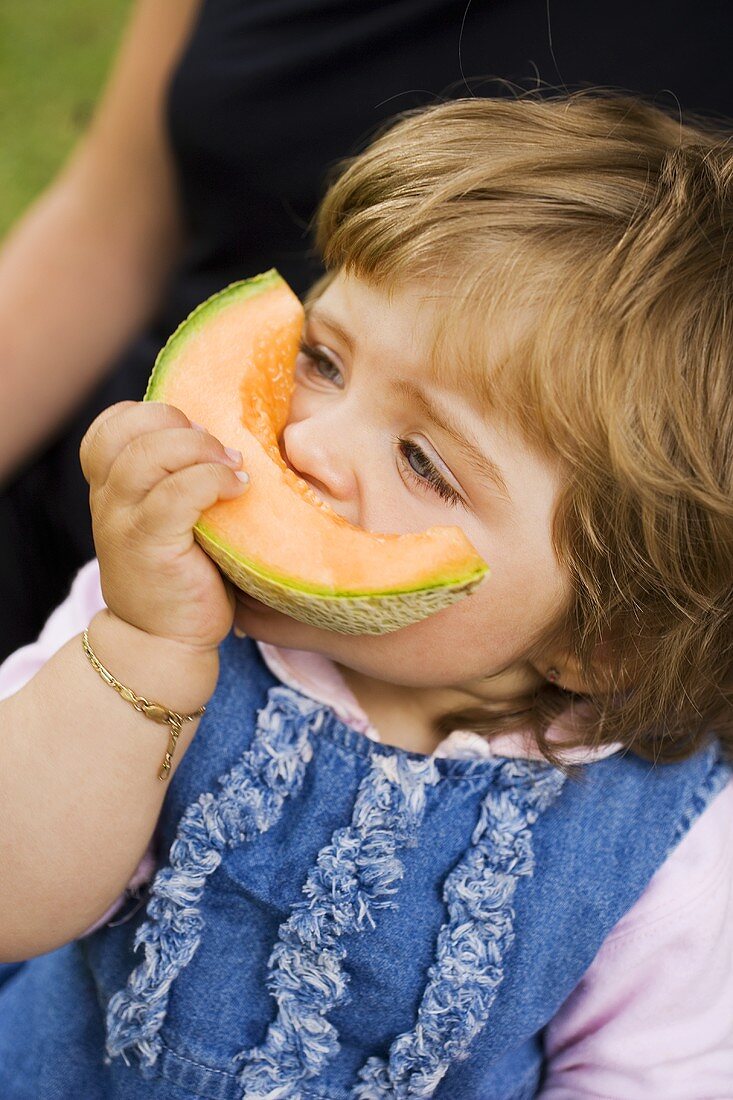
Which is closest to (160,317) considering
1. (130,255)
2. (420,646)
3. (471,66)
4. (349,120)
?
(130,255)

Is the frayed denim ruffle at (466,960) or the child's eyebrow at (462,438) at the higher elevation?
the child's eyebrow at (462,438)

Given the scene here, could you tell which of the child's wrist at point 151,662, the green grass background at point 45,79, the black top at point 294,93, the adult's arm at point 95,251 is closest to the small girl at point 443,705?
the child's wrist at point 151,662

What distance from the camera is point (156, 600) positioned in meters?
1.07

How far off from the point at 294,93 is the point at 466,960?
1169 millimetres

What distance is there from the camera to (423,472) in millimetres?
Answer: 1090

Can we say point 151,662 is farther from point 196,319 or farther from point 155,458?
point 196,319

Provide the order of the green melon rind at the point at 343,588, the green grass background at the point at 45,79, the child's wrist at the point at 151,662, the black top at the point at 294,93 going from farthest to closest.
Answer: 1. the green grass background at the point at 45,79
2. the black top at the point at 294,93
3. the child's wrist at the point at 151,662
4. the green melon rind at the point at 343,588

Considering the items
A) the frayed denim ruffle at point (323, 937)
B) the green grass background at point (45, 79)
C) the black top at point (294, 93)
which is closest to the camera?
the frayed denim ruffle at point (323, 937)

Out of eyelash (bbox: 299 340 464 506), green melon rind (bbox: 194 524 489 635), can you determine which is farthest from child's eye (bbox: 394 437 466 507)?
green melon rind (bbox: 194 524 489 635)

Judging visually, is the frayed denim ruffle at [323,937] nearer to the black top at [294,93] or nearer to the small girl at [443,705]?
the small girl at [443,705]

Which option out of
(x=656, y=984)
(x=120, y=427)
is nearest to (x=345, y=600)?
(x=120, y=427)

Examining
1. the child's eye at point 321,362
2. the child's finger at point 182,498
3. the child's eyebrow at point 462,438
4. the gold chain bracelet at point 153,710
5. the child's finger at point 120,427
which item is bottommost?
the gold chain bracelet at point 153,710

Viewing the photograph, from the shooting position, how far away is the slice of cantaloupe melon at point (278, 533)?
100 cm

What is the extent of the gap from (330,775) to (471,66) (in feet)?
3.08
